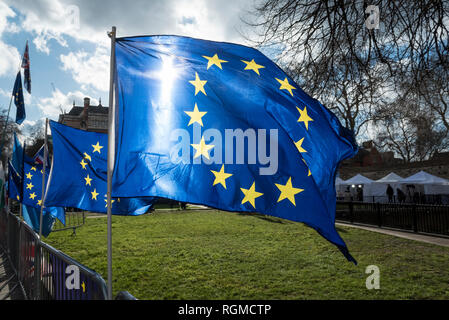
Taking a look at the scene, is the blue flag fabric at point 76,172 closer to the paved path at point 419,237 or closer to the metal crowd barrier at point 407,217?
the paved path at point 419,237

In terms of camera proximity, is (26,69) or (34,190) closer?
(26,69)

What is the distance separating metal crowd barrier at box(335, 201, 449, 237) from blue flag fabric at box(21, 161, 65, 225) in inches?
448

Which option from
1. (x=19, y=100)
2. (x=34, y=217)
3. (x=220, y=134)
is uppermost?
(x=19, y=100)

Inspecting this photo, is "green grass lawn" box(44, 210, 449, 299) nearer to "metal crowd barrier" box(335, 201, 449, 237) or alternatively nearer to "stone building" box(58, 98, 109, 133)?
"metal crowd barrier" box(335, 201, 449, 237)

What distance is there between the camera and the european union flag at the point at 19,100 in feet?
25.1

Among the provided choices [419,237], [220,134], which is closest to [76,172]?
[220,134]

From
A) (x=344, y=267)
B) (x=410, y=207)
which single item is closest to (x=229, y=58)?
(x=344, y=267)

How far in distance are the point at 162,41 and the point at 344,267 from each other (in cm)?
594

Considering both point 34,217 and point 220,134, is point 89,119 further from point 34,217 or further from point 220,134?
point 220,134

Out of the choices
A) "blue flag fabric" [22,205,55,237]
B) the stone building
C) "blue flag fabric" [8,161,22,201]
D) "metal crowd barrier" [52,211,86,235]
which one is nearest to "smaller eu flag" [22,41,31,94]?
"blue flag fabric" [8,161,22,201]

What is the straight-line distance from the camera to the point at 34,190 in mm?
8523

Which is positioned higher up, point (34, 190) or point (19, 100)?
point (19, 100)

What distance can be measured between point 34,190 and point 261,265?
20.2ft

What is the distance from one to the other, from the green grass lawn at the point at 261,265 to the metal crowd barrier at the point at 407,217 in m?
1.68
